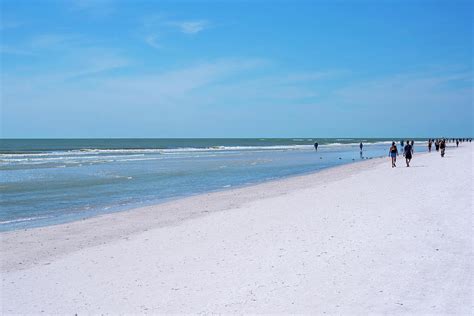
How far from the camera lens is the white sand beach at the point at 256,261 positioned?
6.01 metres

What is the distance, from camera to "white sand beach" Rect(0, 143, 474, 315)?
19.7ft

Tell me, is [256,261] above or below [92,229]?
above

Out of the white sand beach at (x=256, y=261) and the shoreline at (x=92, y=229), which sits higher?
the white sand beach at (x=256, y=261)

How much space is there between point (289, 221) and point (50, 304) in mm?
6257

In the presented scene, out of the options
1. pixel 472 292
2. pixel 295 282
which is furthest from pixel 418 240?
pixel 295 282

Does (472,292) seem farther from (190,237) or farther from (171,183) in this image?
(171,183)

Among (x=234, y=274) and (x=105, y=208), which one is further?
(x=105, y=208)

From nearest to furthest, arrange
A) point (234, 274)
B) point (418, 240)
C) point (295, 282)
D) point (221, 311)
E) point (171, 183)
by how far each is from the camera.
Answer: point (221, 311), point (295, 282), point (234, 274), point (418, 240), point (171, 183)

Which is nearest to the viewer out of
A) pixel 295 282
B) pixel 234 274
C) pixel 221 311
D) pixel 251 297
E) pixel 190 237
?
pixel 221 311

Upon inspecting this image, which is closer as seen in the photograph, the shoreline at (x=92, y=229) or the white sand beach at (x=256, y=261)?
the white sand beach at (x=256, y=261)

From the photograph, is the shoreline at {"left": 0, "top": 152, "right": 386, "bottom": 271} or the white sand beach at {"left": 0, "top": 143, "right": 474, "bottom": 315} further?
the shoreline at {"left": 0, "top": 152, "right": 386, "bottom": 271}

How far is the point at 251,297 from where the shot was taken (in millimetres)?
6121

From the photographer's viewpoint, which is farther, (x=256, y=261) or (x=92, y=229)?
(x=92, y=229)

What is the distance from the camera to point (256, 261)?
7.76m
